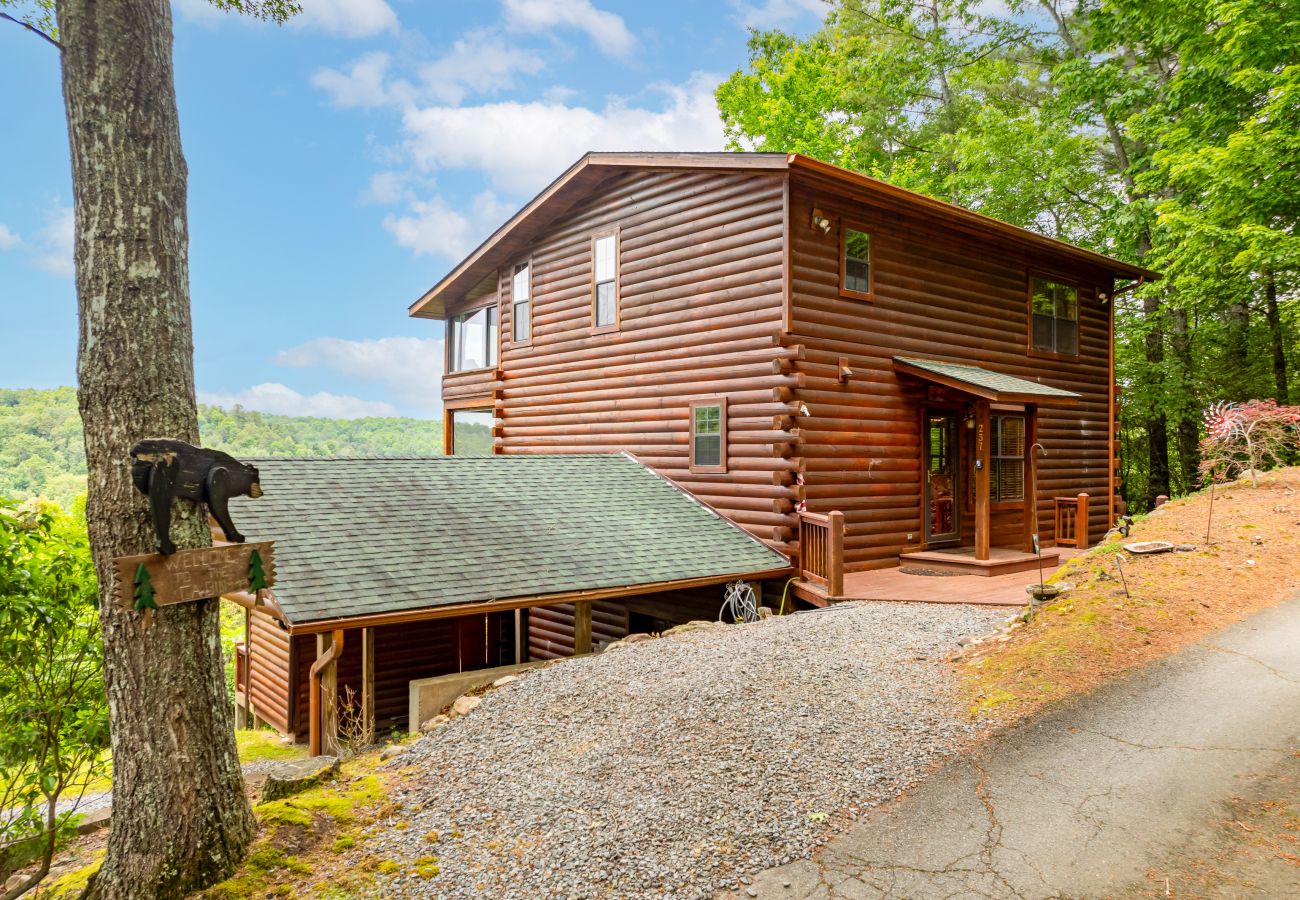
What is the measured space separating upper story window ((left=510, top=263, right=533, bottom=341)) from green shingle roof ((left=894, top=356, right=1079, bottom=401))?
673 cm

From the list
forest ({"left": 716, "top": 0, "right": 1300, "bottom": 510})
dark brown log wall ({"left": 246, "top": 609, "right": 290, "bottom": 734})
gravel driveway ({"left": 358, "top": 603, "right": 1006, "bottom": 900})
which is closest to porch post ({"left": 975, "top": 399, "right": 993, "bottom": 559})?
gravel driveway ({"left": 358, "top": 603, "right": 1006, "bottom": 900})

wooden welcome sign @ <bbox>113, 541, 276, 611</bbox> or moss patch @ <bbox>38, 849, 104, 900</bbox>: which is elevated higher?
wooden welcome sign @ <bbox>113, 541, 276, 611</bbox>

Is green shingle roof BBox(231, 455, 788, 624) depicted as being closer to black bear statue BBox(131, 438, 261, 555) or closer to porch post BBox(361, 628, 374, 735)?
porch post BBox(361, 628, 374, 735)

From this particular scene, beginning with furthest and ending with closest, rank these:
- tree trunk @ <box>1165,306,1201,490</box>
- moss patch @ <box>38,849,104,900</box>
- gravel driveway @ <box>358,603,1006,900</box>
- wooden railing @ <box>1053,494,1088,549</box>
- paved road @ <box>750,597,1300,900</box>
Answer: tree trunk @ <box>1165,306,1201,490</box>
wooden railing @ <box>1053,494,1088,549</box>
moss patch @ <box>38,849,104,900</box>
gravel driveway @ <box>358,603,1006,900</box>
paved road @ <box>750,597,1300,900</box>

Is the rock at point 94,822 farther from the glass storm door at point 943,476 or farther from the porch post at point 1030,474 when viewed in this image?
the porch post at point 1030,474

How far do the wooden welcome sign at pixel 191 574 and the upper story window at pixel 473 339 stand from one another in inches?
485

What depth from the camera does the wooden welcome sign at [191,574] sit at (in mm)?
3260

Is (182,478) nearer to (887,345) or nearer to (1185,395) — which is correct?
(887,345)

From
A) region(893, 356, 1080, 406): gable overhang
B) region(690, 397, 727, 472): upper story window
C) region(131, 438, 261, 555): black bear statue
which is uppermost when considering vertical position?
region(893, 356, 1080, 406): gable overhang

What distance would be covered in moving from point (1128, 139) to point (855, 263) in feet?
→ 46.3

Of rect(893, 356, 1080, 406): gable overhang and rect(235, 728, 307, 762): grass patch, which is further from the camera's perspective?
rect(893, 356, 1080, 406): gable overhang

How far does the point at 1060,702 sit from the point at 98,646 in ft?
19.8

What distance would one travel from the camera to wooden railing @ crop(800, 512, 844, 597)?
8.76 m

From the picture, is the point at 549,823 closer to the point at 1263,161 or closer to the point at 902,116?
the point at 1263,161
